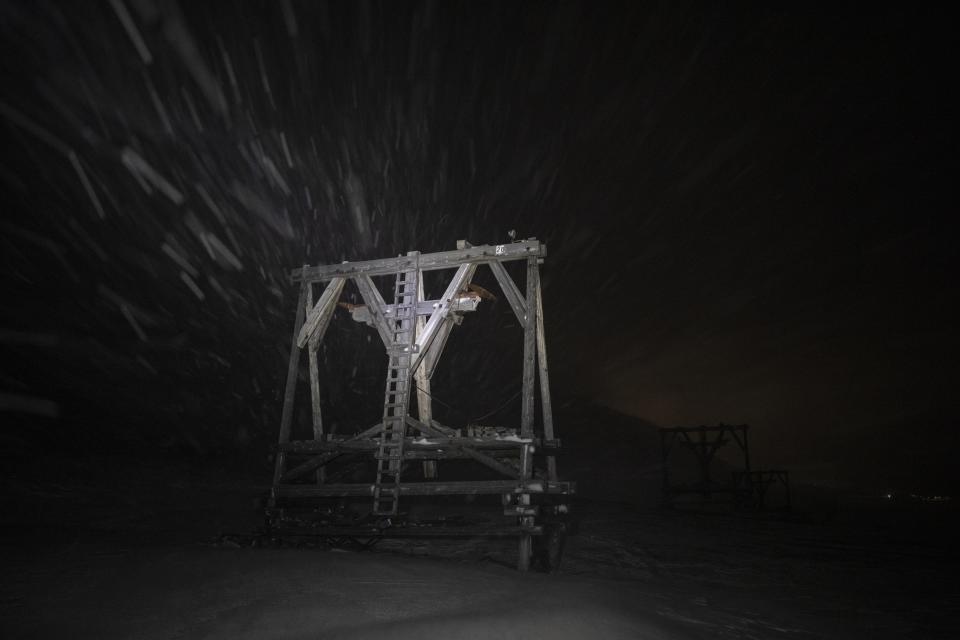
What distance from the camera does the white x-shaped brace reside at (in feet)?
28.5

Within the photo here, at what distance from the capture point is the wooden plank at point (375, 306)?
920 centimetres

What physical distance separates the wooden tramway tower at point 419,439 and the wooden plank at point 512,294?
0.02m

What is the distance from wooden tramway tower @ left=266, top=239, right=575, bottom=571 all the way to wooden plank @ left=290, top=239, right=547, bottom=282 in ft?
0.06

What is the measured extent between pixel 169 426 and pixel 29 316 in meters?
5.82

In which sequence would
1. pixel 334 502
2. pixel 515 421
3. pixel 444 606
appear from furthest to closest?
pixel 515 421 → pixel 334 502 → pixel 444 606

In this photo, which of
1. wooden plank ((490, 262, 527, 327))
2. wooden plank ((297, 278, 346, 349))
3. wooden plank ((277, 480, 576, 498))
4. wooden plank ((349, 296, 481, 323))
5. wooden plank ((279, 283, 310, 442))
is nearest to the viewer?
wooden plank ((277, 480, 576, 498))

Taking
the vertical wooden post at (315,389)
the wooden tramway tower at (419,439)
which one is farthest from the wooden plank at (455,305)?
the vertical wooden post at (315,389)

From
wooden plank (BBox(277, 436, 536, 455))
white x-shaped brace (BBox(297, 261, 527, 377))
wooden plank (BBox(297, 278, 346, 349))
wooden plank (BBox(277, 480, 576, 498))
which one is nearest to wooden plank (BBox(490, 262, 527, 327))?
white x-shaped brace (BBox(297, 261, 527, 377))

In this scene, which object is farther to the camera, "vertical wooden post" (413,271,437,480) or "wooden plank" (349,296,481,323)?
"vertical wooden post" (413,271,437,480)

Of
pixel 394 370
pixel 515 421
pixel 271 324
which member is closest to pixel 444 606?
pixel 394 370

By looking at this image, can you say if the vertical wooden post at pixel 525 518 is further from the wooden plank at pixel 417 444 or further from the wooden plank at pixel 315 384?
the wooden plank at pixel 315 384

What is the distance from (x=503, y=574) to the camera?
655cm

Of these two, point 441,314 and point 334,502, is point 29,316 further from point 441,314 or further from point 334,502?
point 441,314

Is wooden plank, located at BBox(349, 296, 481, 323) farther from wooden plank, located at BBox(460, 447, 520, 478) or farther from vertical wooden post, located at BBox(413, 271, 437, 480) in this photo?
A: wooden plank, located at BBox(460, 447, 520, 478)
